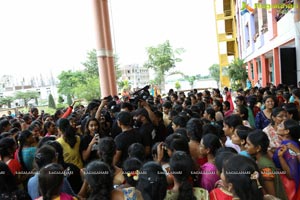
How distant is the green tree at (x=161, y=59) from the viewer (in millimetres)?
30547

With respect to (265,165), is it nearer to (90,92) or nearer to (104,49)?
(104,49)

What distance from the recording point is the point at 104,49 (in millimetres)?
11539

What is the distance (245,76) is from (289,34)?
9509 mm

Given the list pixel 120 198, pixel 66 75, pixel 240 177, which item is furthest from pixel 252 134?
pixel 66 75

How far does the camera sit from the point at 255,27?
18000 mm

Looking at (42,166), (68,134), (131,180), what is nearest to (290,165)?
(131,180)

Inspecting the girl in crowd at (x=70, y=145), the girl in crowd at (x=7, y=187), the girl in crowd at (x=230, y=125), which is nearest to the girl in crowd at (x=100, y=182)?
the girl in crowd at (x=7, y=187)

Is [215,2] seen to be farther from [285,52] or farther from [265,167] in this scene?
[265,167]

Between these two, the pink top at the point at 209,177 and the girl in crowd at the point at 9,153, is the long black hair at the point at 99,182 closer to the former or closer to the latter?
the pink top at the point at 209,177

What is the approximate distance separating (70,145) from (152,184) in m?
1.60

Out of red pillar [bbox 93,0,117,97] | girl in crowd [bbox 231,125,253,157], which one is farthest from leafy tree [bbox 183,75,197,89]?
girl in crowd [bbox 231,125,253,157]

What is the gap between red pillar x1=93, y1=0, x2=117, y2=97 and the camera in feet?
37.0

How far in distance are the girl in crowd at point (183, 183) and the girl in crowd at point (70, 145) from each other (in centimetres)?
149

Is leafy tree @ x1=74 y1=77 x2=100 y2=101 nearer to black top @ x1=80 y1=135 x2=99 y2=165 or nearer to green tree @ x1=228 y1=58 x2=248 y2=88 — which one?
green tree @ x1=228 y1=58 x2=248 y2=88
